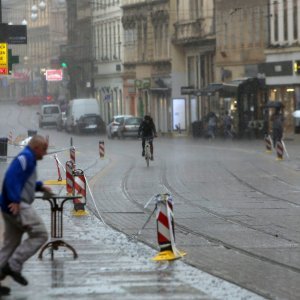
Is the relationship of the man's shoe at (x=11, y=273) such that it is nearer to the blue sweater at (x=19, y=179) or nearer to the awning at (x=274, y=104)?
the blue sweater at (x=19, y=179)

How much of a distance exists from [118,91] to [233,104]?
2954 cm

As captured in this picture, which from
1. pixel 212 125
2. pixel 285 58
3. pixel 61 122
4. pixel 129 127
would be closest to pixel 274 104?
pixel 285 58

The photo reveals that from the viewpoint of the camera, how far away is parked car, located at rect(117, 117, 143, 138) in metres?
76.8

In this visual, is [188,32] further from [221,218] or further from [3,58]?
[221,218]

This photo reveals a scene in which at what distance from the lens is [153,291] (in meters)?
13.3

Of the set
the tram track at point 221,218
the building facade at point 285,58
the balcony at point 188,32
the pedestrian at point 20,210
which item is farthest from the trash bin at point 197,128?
the pedestrian at point 20,210

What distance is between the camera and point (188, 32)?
275ft

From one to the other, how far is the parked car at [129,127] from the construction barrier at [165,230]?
60354mm

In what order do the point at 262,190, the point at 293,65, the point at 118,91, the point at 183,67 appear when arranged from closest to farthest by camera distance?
the point at 262,190 < the point at 293,65 < the point at 183,67 < the point at 118,91

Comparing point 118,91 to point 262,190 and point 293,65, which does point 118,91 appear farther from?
point 262,190

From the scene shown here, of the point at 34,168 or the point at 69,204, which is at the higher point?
the point at 34,168

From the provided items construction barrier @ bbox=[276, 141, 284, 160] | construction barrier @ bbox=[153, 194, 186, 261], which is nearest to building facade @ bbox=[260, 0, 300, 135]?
construction barrier @ bbox=[276, 141, 284, 160]

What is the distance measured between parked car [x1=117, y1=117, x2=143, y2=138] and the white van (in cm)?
1050

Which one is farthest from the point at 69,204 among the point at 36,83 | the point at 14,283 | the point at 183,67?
the point at 36,83
